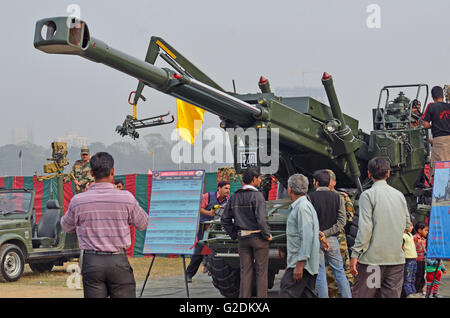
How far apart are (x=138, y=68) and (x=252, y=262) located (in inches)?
113

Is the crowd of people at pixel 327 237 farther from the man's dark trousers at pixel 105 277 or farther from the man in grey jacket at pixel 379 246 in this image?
the man's dark trousers at pixel 105 277

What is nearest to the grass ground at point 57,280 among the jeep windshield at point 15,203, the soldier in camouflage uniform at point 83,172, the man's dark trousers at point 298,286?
the jeep windshield at point 15,203

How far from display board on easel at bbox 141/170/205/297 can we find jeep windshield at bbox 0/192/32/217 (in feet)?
14.2

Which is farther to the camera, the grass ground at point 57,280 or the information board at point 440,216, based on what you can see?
the grass ground at point 57,280

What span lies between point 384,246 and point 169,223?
14.9 feet

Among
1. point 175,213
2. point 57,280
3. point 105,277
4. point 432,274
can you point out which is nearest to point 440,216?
point 432,274

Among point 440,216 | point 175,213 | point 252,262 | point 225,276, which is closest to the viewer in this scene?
point 252,262

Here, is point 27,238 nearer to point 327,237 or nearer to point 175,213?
point 175,213

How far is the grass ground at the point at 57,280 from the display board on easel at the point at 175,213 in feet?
5.34

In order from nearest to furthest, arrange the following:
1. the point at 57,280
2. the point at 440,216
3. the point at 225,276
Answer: the point at 440,216
the point at 225,276
the point at 57,280

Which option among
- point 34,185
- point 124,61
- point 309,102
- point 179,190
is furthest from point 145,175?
point 124,61

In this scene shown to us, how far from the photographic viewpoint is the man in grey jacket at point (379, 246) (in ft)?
22.5

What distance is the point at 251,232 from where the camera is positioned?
28.8 feet

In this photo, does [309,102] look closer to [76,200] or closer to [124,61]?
[124,61]
